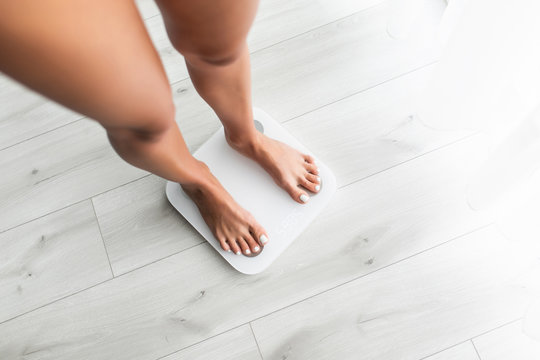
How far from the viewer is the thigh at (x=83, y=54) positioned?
1.06 ft

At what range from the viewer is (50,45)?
0.34 metres

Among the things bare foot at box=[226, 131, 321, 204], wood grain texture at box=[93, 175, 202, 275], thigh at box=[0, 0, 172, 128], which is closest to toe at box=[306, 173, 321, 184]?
bare foot at box=[226, 131, 321, 204]

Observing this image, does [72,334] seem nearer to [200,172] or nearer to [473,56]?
[200,172]

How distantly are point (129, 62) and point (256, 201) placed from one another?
22.5 inches

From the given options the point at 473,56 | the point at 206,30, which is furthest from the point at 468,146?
the point at 206,30

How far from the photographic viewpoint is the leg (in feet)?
1.52

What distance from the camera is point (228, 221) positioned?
89cm

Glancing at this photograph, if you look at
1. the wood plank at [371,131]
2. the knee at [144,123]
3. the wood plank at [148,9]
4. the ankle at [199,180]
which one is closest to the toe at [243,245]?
the ankle at [199,180]

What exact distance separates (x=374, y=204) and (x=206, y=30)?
0.59 metres

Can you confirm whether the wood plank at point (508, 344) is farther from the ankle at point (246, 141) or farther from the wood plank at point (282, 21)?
the wood plank at point (282, 21)

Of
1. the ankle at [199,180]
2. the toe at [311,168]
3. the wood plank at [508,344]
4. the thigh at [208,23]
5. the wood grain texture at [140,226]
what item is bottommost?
the wood plank at [508,344]

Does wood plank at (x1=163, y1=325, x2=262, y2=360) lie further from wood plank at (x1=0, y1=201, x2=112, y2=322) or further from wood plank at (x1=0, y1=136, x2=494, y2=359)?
wood plank at (x1=0, y1=201, x2=112, y2=322)

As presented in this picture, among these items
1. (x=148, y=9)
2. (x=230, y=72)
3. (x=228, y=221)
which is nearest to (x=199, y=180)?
(x=228, y=221)

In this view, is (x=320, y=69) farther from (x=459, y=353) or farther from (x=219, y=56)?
(x=459, y=353)
